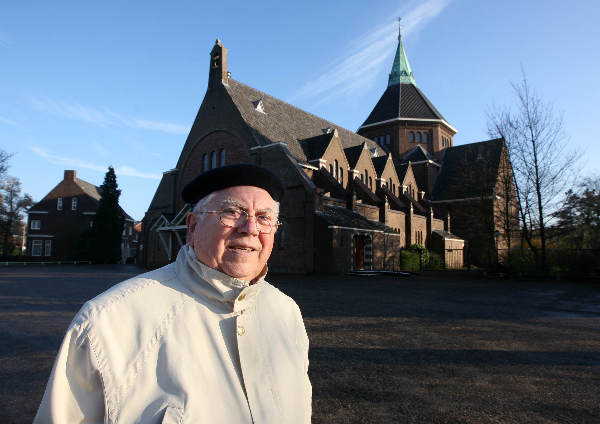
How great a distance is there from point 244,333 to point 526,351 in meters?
6.53

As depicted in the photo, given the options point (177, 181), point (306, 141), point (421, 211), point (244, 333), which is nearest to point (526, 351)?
point (244, 333)

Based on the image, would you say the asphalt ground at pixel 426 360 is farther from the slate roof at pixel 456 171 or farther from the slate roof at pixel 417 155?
the slate roof at pixel 417 155

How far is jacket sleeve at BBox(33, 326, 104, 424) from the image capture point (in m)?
1.42

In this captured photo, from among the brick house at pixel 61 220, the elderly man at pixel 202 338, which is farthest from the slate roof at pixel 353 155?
the elderly man at pixel 202 338

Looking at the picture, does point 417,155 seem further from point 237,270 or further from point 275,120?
point 237,270

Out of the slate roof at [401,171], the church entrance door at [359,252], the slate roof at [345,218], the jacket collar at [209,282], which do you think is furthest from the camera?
the slate roof at [401,171]

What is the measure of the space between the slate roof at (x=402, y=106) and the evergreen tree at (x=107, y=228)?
33820 mm

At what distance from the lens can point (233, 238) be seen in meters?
1.99

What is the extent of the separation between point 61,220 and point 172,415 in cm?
5885

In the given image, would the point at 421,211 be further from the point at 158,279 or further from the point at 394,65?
the point at 158,279

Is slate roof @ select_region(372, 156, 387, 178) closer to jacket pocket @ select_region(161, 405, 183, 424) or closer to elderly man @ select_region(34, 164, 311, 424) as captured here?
elderly man @ select_region(34, 164, 311, 424)

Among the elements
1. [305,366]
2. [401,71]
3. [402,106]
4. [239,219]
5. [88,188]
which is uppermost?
[401,71]

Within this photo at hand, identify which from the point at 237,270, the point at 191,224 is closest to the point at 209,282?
the point at 237,270

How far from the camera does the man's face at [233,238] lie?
1.95m
